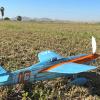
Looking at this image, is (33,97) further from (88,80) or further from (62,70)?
(88,80)

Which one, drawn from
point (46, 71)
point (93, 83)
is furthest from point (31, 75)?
point (93, 83)

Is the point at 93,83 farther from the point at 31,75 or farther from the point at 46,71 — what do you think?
the point at 31,75

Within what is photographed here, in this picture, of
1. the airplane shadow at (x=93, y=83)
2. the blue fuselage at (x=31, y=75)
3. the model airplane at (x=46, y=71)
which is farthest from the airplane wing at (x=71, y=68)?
the airplane shadow at (x=93, y=83)

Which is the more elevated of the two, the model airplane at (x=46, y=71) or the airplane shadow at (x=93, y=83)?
the model airplane at (x=46, y=71)

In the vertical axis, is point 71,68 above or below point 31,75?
above

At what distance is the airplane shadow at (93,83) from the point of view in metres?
9.69

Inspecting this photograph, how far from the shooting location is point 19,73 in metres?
8.95

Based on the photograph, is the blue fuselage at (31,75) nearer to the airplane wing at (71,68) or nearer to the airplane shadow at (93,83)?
the airplane wing at (71,68)

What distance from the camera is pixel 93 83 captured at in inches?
418

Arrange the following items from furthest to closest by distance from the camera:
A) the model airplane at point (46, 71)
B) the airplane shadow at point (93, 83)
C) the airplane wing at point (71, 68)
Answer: the airplane shadow at point (93, 83)
the airplane wing at point (71, 68)
the model airplane at point (46, 71)

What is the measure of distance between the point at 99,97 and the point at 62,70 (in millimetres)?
1465

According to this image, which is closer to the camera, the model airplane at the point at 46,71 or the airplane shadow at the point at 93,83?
the model airplane at the point at 46,71

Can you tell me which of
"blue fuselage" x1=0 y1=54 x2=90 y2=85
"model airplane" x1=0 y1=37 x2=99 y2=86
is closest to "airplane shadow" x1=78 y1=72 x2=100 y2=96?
"model airplane" x1=0 y1=37 x2=99 y2=86

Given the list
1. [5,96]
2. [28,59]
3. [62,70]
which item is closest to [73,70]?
[62,70]
